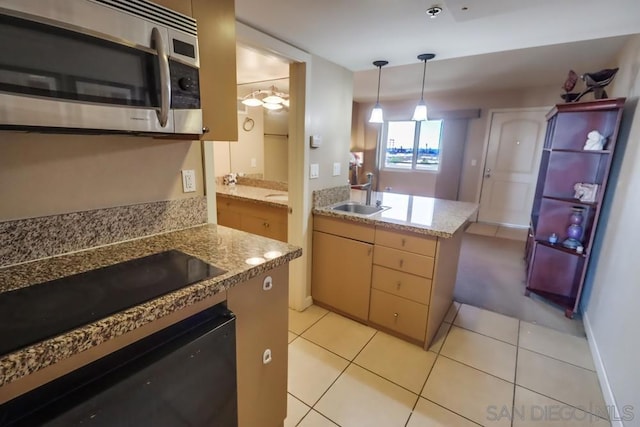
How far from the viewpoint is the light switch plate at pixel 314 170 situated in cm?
229

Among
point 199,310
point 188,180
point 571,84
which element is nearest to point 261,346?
point 199,310

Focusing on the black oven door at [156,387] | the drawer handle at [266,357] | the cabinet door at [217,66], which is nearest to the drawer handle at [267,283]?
the black oven door at [156,387]

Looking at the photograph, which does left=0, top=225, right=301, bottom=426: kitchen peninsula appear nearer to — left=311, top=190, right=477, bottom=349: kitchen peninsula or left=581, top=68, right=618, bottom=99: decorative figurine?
left=311, top=190, right=477, bottom=349: kitchen peninsula

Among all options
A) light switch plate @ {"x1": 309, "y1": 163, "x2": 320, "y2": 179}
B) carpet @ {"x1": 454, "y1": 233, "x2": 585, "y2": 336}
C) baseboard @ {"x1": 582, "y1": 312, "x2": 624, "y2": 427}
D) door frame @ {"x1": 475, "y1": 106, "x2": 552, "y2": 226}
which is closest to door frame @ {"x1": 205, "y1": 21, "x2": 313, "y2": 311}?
light switch plate @ {"x1": 309, "y1": 163, "x2": 320, "y2": 179}

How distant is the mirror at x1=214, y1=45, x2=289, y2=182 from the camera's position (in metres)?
3.38

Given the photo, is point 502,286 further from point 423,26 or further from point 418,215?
point 423,26

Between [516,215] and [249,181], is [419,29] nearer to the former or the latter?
[249,181]

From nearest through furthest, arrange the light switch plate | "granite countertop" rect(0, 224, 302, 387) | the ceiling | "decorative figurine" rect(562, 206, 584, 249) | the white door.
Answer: "granite countertop" rect(0, 224, 302, 387) → the ceiling → the light switch plate → "decorative figurine" rect(562, 206, 584, 249) → the white door

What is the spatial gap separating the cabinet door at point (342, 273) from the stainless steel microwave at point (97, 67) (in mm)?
1518

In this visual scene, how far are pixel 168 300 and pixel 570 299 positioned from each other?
3.24 m

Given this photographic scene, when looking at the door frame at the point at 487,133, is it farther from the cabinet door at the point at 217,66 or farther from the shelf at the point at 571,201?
the cabinet door at the point at 217,66

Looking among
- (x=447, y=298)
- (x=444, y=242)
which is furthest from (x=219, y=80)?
(x=447, y=298)

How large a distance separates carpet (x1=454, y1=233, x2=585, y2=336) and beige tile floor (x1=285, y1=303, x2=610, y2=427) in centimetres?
19

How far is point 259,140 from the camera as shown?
359 cm
